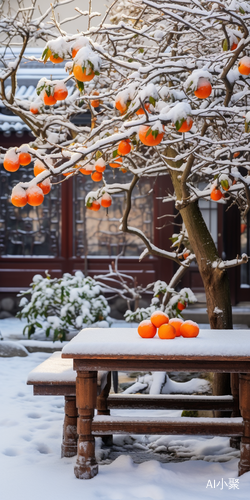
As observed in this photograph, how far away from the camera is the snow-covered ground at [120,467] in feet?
8.96

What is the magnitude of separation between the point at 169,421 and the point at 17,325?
5752mm

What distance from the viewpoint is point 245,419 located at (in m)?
2.96

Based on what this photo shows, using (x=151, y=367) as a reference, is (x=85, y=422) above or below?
below

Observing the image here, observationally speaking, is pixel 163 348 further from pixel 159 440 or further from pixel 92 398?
pixel 159 440

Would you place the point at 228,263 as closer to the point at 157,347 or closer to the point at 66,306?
the point at 157,347

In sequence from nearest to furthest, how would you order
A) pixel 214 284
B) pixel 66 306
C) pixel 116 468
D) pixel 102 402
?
1. pixel 116 468
2. pixel 102 402
3. pixel 214 284
4. pixel 66 306

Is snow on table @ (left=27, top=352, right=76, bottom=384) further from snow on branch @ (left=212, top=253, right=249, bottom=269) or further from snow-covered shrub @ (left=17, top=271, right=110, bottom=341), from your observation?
snow-covered shrub @ (left=17, top=271, right=110, bottom=341)

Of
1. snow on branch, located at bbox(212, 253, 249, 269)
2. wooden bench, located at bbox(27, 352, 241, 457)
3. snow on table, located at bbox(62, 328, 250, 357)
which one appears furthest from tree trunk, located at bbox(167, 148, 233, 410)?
snow on table, located at bbox(62, 328, 250, 357)

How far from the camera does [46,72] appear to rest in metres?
9.77

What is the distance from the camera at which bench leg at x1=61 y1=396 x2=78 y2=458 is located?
3289mm

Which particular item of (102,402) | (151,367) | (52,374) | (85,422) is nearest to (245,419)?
(151,367)

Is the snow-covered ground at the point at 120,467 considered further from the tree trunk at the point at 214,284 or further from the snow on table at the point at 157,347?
the snow on table at the point at 157,347

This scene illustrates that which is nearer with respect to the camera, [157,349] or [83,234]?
[157,349]

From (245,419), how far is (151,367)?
2.20 feet
